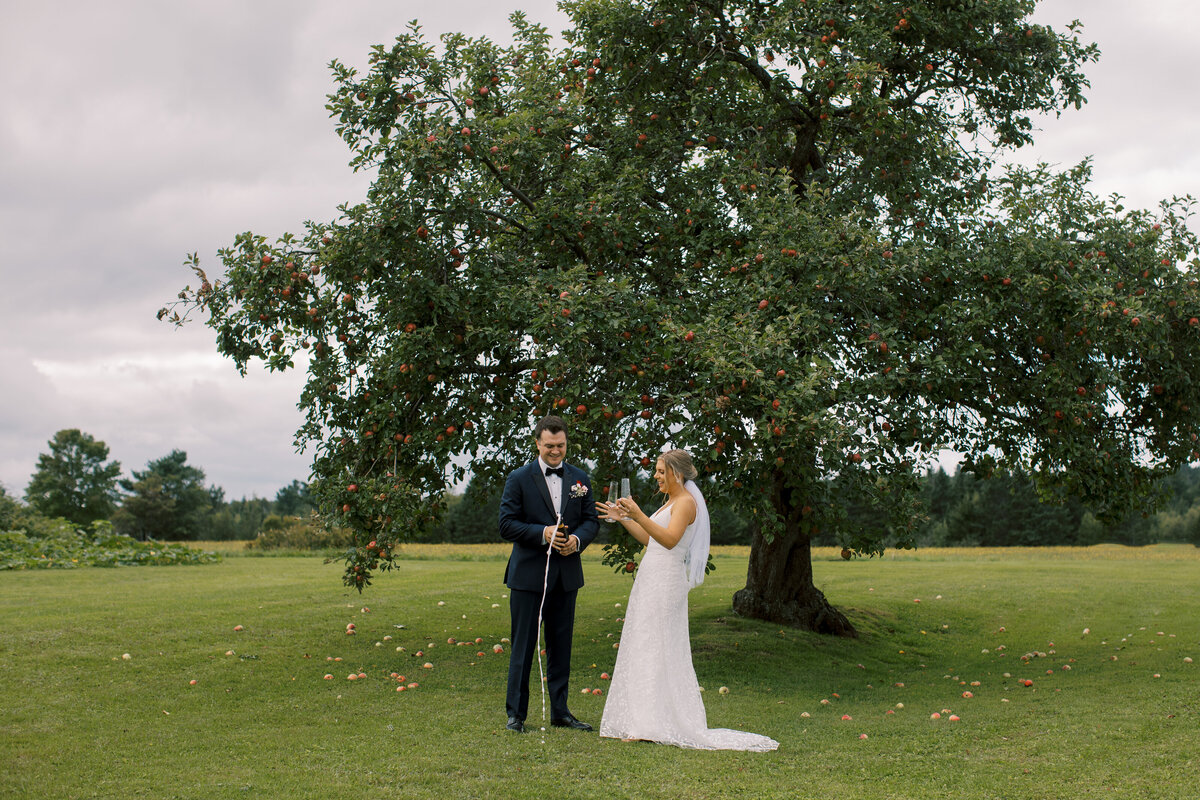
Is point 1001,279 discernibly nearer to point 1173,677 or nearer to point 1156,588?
point 1173,677

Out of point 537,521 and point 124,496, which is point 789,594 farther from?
point 124,496

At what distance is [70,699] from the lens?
916 cm

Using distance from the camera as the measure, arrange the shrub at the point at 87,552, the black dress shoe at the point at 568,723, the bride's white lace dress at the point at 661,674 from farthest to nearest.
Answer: the shrub at the point at 87,552, the black dress shoe at the point at 568,723, the bride's white lace dress at the point at 661,674

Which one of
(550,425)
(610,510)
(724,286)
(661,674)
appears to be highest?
(724,286)

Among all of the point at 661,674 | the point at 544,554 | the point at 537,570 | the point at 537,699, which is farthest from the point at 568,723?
the point at 537,699

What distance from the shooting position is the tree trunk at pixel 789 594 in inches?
571

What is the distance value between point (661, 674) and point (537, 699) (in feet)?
8.08

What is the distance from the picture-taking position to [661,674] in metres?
7.17

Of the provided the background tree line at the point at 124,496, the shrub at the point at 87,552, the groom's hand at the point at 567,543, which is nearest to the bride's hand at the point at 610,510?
the groom's hand at the point at 567,543

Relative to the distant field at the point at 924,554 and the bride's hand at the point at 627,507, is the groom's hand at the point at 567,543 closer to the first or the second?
the bride's hand at the point at 627,507

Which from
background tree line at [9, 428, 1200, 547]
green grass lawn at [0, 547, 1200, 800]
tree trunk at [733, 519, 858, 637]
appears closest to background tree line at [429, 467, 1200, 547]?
background tree line at [9, 428, 1200, 547]

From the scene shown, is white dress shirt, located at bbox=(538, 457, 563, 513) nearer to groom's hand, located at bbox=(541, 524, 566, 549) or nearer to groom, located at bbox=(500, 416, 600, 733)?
groom, located at bbox=(500, 416, 600, 733)

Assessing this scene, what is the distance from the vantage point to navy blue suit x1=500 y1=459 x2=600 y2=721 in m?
7.21

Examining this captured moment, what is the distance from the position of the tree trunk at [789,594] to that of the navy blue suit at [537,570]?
767 centimetres
